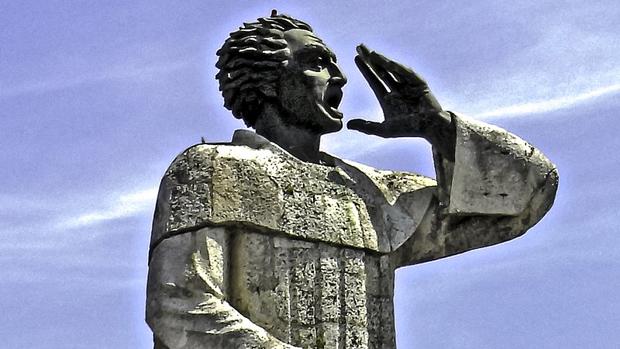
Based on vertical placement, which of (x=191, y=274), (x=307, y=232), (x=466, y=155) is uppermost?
(x=466, y=155)

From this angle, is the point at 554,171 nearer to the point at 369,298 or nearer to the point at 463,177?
the point at 463,177

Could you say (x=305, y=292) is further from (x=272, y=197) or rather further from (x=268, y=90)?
(x=268, y=90)

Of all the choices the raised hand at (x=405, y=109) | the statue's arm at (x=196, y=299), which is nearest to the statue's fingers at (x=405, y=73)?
the raised hand at (x=405, y=109)

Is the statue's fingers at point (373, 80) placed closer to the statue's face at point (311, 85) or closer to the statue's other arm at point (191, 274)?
the statue's face at point (311, 85)

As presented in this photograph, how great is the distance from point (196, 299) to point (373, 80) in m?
2.26

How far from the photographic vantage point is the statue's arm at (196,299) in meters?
13.1

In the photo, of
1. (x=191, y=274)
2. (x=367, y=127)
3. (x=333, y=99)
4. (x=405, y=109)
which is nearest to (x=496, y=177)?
(x=405, y=109)

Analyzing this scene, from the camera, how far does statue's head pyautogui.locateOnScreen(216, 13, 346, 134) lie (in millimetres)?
14148

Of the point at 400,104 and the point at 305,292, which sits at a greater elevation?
the point at 400,104

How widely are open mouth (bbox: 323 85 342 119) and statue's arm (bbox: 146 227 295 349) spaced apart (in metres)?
1.31

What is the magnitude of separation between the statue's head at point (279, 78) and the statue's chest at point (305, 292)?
3.29 ft

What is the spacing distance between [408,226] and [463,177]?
20.9 inches

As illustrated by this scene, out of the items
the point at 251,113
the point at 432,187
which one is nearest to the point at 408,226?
the point at 432,187

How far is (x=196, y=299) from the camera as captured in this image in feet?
43.5
